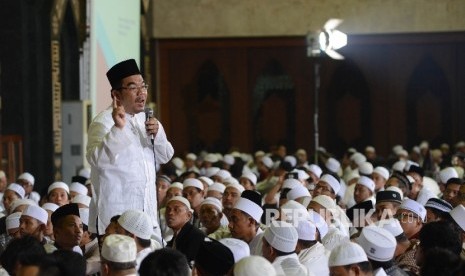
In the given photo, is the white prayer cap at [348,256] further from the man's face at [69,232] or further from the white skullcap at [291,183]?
the white skullcap at [291,183]

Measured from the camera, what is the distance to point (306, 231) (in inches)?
261

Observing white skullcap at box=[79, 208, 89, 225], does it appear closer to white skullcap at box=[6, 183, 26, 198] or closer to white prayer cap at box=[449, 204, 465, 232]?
white prayer cap at box=[449, 204, 465, 232]

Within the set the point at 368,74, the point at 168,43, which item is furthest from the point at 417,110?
the point at 168,43

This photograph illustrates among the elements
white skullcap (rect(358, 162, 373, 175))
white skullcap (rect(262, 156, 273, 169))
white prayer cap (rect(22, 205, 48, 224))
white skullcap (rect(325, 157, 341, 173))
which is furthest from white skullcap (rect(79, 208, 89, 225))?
white skullcap (rect(262, 156, 273, 169))

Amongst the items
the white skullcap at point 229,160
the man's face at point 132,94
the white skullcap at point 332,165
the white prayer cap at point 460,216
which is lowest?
the white skullcap at point 229,160

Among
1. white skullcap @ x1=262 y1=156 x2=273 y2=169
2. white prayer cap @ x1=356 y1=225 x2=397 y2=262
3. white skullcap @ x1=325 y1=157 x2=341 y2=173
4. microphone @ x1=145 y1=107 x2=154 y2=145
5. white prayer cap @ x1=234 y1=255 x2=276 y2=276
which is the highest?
microphone @ x1=145 y1=107 x2=154 y2=145

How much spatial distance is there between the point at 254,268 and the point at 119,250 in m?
0.77

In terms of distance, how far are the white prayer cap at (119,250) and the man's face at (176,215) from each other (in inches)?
120

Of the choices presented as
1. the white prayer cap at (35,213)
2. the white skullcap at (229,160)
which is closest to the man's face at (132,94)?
the white prayer cap at (35,213)

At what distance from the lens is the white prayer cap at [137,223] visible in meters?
5.90

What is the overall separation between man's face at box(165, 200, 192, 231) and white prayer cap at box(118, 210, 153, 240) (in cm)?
221

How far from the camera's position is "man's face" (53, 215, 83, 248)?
→ 7.27 meters

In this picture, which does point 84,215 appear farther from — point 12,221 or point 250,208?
point 250,208

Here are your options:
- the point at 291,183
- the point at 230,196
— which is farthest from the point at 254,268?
the point at 291,183
